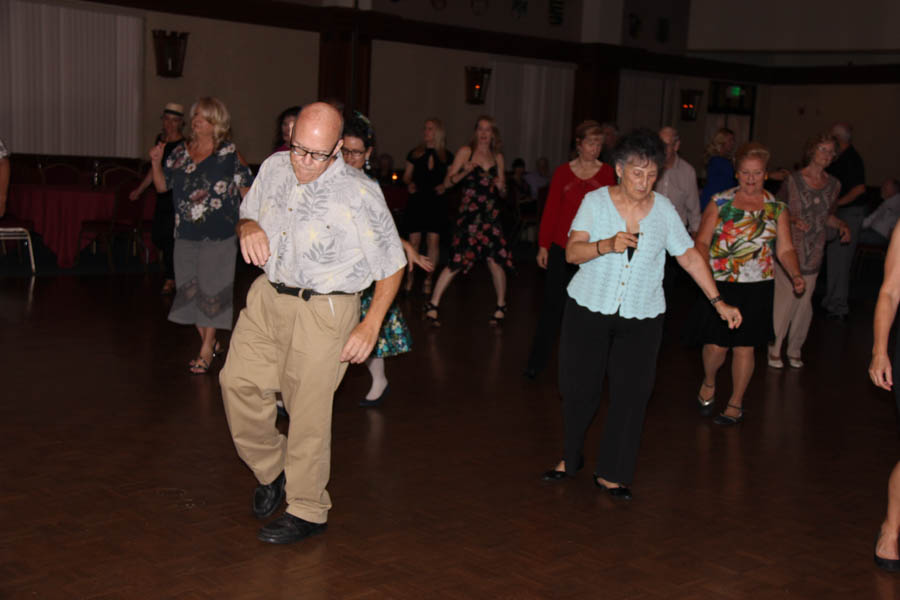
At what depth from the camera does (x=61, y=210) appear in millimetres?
9523

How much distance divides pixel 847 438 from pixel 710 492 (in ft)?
4.78

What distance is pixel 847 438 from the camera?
214 inches

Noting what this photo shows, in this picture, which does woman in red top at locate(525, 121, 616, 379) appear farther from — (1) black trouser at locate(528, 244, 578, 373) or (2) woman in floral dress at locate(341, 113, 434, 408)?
(2) woman in floral dress at locate(341, 113, 434, 408)

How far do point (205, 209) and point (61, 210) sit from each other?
4589mm

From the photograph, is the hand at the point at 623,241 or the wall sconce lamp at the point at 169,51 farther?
the wall sconce lamp at the point at 169,51

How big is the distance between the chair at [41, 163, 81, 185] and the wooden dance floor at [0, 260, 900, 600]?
170 inches

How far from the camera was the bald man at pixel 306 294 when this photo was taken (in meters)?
3.32

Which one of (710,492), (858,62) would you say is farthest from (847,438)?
(858,62)

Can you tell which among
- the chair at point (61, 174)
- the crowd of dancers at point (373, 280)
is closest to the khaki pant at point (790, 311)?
the crowd of dancers at point (373, 280)

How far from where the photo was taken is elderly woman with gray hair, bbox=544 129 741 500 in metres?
3.98

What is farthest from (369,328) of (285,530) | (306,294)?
(285,530)

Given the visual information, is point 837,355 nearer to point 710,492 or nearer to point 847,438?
point 847,438

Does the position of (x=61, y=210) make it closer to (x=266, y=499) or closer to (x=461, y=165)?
(x=461, y=165)

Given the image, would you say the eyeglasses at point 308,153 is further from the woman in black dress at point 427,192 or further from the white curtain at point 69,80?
the white curtain at point 69,80
